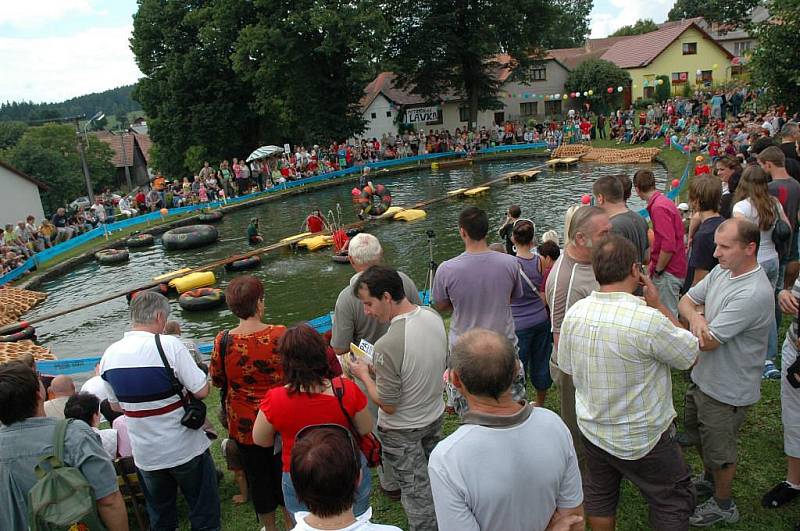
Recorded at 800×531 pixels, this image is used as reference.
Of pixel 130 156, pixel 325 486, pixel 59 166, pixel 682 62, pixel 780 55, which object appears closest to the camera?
pixel 325 486

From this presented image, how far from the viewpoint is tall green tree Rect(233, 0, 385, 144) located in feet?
107

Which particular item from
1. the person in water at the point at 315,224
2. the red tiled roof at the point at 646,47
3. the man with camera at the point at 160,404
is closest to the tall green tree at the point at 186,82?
the person in water at the point at 315,224

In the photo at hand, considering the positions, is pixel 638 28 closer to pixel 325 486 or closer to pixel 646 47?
pixel 646 47

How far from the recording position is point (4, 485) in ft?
11.1

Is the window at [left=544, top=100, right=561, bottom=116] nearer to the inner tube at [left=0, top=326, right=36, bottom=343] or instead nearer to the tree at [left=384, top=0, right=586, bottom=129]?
the tree at [left=384, top=0, right=586, bottom=129]

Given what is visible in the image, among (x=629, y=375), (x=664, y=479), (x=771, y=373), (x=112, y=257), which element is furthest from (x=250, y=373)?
(x=112, y=257)

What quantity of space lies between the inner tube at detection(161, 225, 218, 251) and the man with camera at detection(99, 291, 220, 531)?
17072 mm

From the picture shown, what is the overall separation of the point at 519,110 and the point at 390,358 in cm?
5565

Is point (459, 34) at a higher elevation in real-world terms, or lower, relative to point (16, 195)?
higher

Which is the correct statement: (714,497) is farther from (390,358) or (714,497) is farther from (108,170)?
(108,170)

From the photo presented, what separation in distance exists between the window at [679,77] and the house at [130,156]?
58685mm

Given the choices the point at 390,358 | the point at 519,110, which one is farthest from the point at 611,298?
the point at 519,110

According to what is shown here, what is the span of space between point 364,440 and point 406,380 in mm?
482

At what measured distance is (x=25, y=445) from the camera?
3.35 meters
